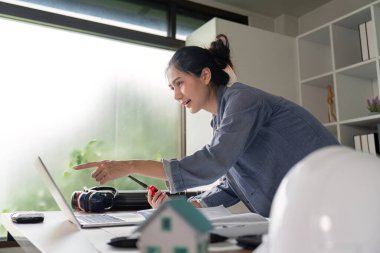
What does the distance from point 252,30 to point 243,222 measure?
7.29ft

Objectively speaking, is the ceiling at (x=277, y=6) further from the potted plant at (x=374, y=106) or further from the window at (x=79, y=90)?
the potted plant at (x=374, y=106)

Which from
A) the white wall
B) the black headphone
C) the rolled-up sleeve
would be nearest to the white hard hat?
the rolled-up sleeve

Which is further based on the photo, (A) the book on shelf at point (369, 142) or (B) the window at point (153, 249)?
(A) the book on shelf at point (369, 142)

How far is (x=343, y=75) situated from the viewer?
2695 mm

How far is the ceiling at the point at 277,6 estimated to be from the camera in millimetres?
3285

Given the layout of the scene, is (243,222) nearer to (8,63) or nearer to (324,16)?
(8,63)

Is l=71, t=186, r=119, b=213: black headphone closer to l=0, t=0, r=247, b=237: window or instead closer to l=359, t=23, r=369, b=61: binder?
l=0, t=0, r=247, b=237: window

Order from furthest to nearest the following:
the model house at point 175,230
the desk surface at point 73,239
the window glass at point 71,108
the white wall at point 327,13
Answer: the white wall at point 327,13 < the window glass at point 71,108 < the desk surface at point 73,239 < the model house at point 175,230

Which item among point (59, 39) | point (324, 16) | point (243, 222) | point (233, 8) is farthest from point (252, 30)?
point (243, 222)

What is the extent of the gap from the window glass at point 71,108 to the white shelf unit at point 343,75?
1.17 m

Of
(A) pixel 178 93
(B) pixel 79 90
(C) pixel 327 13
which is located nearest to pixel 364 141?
(C) pixel 327 13

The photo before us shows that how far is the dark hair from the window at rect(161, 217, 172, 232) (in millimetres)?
1115

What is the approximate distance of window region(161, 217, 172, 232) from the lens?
1.12 ft

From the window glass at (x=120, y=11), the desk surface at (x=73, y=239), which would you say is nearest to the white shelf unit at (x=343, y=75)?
the window glass at (x=120, y=11)
